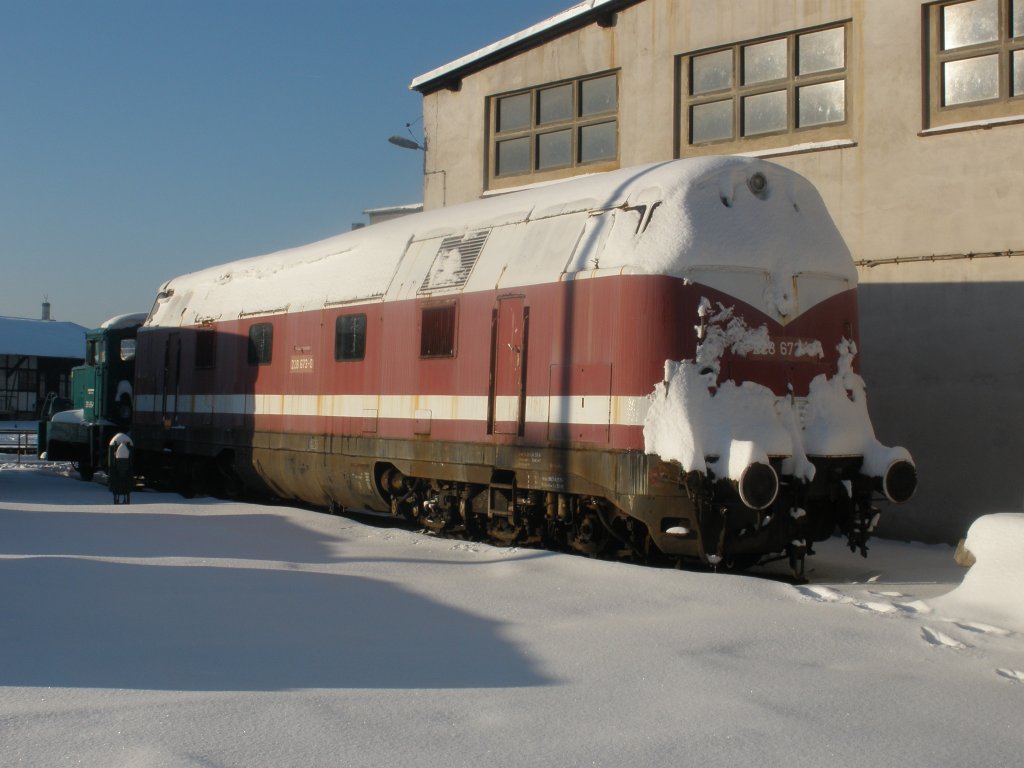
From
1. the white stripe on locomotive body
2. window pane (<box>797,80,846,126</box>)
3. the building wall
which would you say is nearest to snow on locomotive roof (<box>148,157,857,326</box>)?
the white stripe on locomotive body

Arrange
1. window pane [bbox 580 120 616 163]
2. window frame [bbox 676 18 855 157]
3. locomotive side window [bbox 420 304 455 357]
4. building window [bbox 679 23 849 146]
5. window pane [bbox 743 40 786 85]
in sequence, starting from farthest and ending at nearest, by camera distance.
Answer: window pane [bbox 580 120 616 163]
window pane [bbox 743 40 786 85]
building window [bbox 679 23 849 146]
window frame [bbox 676 18 855 157]
locomotive side window [bbox 420 304 455 357]

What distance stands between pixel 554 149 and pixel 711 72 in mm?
3088

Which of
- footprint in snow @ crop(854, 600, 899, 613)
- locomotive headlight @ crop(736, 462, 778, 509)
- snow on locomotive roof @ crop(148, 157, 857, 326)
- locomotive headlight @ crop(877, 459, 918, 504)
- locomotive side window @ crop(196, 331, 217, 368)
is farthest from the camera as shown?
locomotive side window @ crop(196, 331, 217, 368)

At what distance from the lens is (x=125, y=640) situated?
634cm

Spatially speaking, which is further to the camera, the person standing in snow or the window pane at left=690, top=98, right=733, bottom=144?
the window pane at left=690, top=98, right=733, bottom=144

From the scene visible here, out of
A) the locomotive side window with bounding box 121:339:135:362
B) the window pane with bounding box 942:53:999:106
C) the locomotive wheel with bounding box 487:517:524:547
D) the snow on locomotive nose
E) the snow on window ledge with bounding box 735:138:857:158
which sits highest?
the window pane with bounding box 942:53:999:106

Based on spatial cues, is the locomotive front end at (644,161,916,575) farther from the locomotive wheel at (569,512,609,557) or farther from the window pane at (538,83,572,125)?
the window pane at (538,83,572,125)

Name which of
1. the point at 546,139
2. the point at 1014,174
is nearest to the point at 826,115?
the point at 1014,174

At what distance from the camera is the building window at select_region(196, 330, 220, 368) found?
16656 mm

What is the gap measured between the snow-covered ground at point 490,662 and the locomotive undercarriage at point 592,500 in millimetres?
922

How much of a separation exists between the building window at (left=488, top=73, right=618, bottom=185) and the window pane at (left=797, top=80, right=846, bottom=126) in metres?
3.17

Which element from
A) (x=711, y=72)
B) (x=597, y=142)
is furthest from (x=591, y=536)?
(x=597, y=142)

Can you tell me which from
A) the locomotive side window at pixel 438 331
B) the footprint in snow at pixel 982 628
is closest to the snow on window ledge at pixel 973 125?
the locomotive side window at pixel 438 331

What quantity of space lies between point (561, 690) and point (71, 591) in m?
4.04
